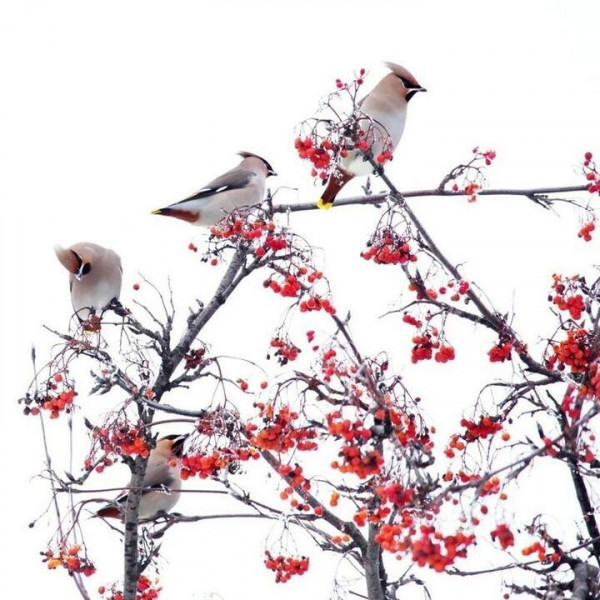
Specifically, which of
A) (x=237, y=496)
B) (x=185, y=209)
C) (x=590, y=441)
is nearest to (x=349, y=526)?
(x=237, y=496)

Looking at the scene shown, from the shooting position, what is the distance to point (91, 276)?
430cm

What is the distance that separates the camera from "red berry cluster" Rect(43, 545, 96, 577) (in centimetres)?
276

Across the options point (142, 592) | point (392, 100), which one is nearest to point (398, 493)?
point (142, 592)

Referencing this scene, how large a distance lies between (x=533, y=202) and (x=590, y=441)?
3.14 feet

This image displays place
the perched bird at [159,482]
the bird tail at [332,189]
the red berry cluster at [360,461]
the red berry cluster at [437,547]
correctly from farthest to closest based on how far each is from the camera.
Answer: the perched bird at [159,482] < the bird tail at [332,189] < the red berry cluster at [360,461] < the red berry cluster at [437,547]

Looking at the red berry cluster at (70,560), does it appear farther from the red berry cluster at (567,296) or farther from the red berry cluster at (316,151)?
the red berry cluster at (567,296)

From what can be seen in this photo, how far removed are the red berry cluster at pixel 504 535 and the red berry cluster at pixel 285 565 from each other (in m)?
0.80

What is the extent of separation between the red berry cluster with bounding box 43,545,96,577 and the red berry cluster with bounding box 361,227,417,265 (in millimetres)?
1126

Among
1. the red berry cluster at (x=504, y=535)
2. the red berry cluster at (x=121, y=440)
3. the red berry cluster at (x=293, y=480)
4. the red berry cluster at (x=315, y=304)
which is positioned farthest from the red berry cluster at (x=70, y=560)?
the red berry cluster at (x=504, y=535)

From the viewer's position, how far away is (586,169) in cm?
277

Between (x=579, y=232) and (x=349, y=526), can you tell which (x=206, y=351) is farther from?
(x=579, y=232)

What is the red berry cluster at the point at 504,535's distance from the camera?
71.2 inches

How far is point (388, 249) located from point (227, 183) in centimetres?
214

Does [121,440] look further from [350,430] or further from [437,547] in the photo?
[437,547]
